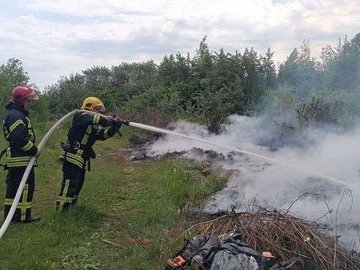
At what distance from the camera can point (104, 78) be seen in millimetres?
33531

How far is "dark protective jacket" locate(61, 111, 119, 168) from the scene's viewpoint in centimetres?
652

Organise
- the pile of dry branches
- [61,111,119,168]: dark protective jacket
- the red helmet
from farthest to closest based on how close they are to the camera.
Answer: [61,111,119,168]: dark protective jacket
the red helmet
the pile of dry branches

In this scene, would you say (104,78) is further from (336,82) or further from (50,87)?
(336,82)

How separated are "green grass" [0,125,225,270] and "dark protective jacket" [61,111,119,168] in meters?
0.76

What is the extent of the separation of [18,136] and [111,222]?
1.73 meters

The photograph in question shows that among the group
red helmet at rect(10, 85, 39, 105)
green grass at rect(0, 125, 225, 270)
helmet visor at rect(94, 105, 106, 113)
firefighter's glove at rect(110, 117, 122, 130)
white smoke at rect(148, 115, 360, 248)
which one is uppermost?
red helmet at rect(10, 85, 39, 105)

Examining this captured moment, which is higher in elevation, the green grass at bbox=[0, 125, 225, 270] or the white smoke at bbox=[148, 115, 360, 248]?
the white smoke at bbox=[148, 115, 360, 248]

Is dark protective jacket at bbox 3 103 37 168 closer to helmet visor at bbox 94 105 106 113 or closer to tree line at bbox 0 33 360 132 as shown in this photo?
helmet visor at bbox 94 105 106 113

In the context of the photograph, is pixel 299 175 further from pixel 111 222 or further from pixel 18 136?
pixel 18 136

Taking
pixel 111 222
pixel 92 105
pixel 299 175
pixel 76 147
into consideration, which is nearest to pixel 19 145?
pixel 76 147

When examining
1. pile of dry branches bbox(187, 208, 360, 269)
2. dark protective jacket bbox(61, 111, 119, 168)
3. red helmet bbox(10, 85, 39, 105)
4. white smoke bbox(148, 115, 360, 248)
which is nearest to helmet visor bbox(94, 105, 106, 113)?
dark protective jacket bbox(61, 111, 119, 168)

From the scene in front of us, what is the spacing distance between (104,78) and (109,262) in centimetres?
2950

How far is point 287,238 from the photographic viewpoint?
4555 mm

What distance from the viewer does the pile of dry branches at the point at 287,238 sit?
14.1ft
